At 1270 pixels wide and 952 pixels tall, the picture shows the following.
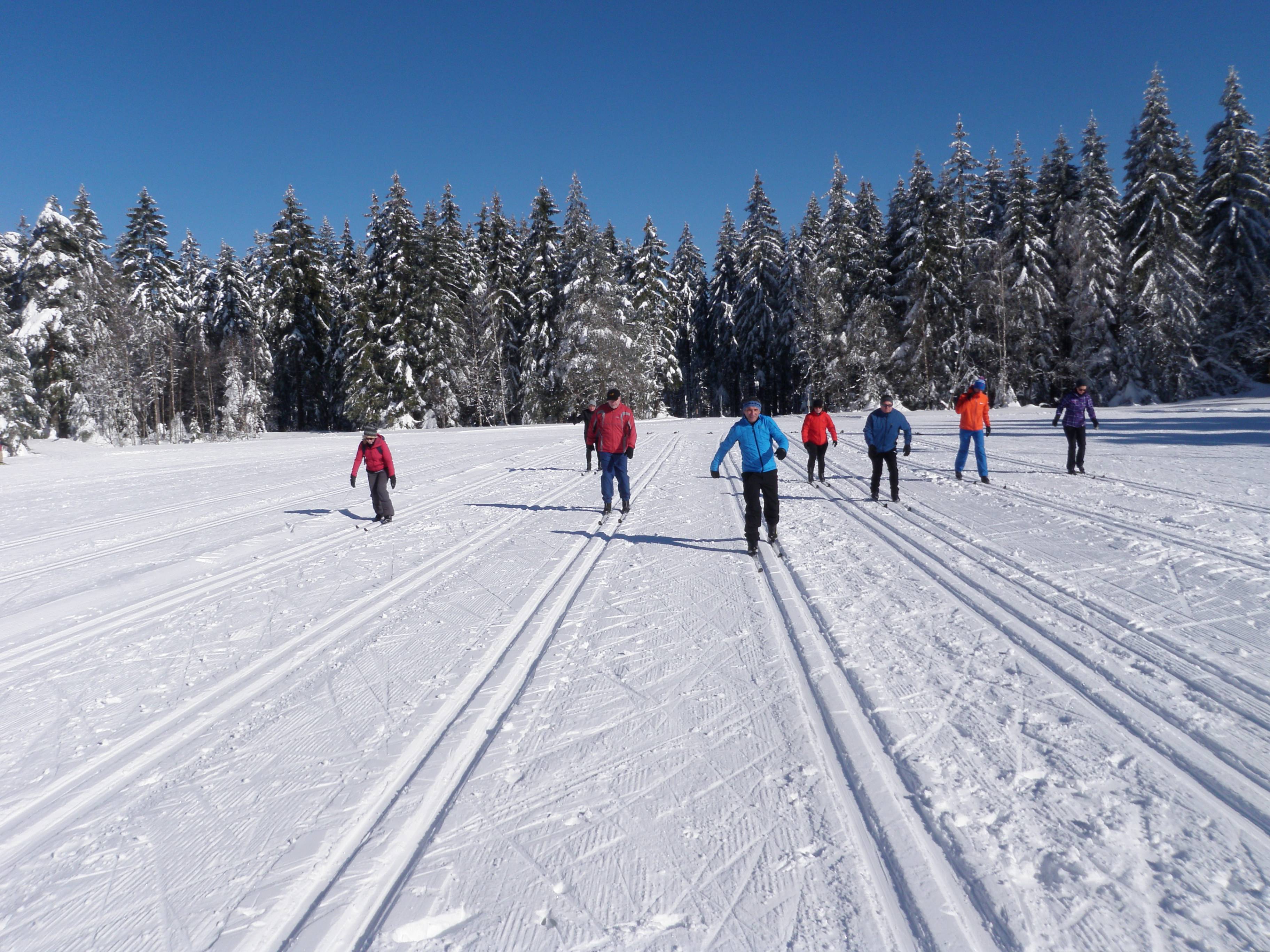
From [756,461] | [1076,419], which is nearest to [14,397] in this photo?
[756,461]

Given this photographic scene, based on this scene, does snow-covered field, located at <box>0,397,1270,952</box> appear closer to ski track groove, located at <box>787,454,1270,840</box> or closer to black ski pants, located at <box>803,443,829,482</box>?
ski track groove, located at <box>787,454,1270,840</box>

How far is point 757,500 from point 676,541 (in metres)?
1.33

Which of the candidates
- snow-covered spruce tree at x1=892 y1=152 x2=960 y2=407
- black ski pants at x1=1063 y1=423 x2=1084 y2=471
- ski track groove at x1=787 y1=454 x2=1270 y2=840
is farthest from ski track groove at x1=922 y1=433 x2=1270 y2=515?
snow-covered spruce tree at x1=892 y1=152 x2=960 y2=407

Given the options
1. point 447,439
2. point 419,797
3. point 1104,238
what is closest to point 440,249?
point 447,439

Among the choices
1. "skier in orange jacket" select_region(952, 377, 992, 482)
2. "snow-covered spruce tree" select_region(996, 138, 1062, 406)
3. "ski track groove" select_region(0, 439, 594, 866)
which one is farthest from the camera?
"snow-covered spruce tree" select_region(996, 138, 1062, 406)

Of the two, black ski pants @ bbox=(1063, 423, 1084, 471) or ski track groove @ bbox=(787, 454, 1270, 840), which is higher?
black ski pants @ bbox=(1063, 423, 1084, 471)

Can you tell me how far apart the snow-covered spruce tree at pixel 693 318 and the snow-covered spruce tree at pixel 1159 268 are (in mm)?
30053

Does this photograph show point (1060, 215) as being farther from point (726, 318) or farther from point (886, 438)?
point (886, 438)

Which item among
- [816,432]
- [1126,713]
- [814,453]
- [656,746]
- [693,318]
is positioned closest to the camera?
[656,746]

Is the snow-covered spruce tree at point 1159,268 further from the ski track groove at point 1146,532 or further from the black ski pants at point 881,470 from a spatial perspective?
the black ski pants at point 881,470

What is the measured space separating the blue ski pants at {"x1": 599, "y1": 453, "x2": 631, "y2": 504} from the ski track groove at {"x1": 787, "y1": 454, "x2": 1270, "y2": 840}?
16.5 feet

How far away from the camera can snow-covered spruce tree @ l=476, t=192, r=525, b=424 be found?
147 feet

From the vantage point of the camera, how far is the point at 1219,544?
7117 mm

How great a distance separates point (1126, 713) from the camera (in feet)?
12.3
